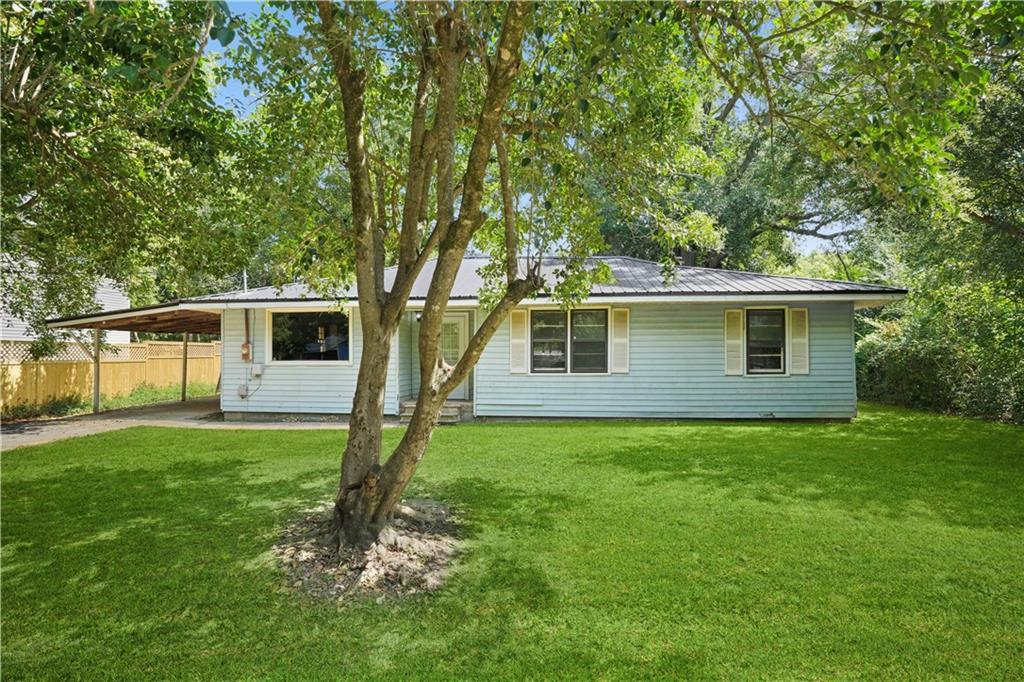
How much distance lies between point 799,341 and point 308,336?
32.3 feet

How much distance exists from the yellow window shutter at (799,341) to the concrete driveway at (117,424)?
8.74m

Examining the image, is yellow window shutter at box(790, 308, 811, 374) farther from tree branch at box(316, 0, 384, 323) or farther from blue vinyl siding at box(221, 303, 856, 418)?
tree branch at box(316, 0, 384, 323)

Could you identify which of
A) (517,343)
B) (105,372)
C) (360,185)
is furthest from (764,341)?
(105,372)

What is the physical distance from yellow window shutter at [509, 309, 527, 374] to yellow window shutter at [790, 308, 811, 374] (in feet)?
17.0

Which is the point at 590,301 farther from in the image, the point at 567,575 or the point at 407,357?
the point at 567,575

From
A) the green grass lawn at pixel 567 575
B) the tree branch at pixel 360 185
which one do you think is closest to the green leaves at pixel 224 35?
the tree branch at pixel 360 185

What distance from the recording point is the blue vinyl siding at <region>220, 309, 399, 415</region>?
11734 millimetres

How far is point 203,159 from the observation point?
220 inches

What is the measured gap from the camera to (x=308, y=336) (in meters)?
12.0

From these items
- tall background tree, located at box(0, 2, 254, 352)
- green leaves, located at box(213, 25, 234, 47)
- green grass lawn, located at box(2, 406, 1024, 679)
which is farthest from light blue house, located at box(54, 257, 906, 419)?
green leaves, located at box(213, 25, 234, 47)

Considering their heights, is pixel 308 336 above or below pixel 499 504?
above

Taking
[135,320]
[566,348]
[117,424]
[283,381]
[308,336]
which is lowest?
[117,424]

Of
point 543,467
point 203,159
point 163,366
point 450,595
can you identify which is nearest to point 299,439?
point 543,467

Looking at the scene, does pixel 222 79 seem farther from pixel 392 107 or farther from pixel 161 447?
pixel 161 447
